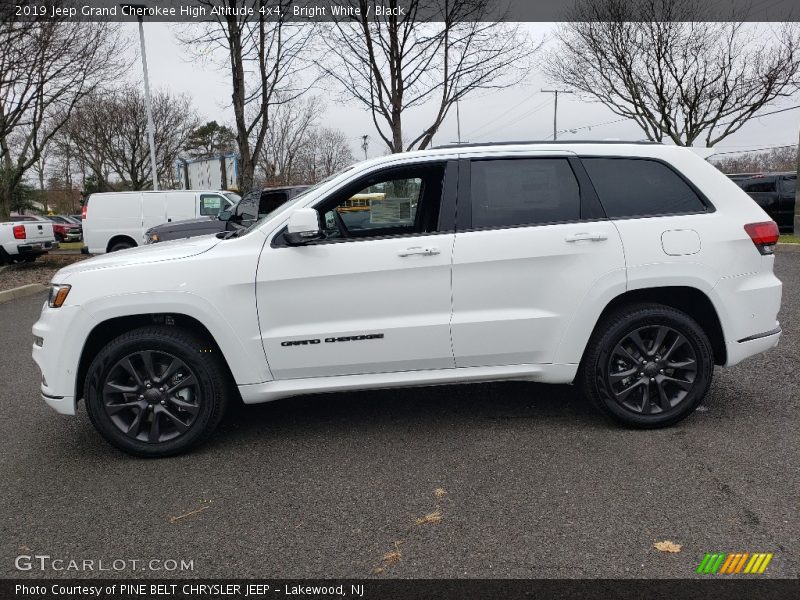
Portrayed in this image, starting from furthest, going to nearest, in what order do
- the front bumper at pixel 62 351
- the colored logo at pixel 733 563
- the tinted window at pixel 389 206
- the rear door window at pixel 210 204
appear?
the rear door window at pixel 210 204 < the tinted window at pixel 389 206 < the front bumper at pixel 62 351 < the colored logo at pixel 733 563

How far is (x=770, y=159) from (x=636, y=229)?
46591mm

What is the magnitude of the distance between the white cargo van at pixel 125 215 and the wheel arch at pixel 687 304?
41.4ft

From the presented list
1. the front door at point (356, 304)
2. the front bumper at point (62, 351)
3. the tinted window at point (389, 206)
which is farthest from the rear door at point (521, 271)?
the front bumper at point (62, 351)

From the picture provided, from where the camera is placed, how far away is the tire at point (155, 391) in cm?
366

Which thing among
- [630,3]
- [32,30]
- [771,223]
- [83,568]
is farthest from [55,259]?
[630,3]

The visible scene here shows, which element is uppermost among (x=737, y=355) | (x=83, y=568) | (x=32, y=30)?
(x=32, y=30)

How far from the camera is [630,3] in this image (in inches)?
850

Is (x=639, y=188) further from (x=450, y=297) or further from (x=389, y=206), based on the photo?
(x=389, y=206)

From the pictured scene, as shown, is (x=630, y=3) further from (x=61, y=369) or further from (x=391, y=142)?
(x=61, y=369)

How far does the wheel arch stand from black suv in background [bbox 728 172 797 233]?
49.4 ft

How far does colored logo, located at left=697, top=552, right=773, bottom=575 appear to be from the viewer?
2.49m

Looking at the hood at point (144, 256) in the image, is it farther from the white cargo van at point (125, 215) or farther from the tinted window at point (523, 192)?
the white cargo van at point (125, 215)

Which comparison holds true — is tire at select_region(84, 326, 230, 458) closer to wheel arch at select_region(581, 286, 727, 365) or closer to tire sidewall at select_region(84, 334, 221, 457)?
tire sidewall at select_region(84, 334, 221, 457)

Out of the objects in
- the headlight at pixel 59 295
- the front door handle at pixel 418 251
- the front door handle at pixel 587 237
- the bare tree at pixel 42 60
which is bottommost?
the headlight at pixel 59 295
